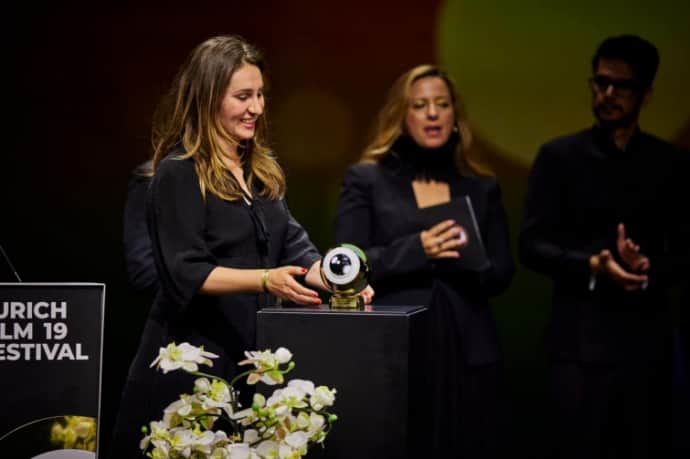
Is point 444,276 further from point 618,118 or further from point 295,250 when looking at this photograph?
point 295,250

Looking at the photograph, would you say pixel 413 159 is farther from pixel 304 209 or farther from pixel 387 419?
pixel 387 419

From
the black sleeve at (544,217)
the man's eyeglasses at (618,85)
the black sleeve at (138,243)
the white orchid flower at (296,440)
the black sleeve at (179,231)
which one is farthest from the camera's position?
the man's eyeglasses at (618,85)

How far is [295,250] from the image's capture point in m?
3.18

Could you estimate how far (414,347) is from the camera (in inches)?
107

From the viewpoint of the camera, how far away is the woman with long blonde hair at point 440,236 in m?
4.01

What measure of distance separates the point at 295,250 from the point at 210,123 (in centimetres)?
43

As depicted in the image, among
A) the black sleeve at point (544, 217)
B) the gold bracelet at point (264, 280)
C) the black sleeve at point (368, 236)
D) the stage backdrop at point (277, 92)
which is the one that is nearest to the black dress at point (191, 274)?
the gold bracelet at point (264, 280)

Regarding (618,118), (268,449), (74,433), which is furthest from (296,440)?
(618,118)

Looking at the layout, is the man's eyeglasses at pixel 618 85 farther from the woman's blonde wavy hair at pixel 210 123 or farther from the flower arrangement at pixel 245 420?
the flower arrangement at pixel 245 420

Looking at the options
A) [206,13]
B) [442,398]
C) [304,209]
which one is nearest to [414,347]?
[442,398]

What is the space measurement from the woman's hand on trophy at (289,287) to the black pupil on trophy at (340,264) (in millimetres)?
75

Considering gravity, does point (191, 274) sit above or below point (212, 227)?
below

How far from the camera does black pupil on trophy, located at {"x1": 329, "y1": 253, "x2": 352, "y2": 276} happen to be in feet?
9.18

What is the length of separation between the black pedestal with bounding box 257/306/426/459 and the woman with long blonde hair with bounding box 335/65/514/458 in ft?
3.99
